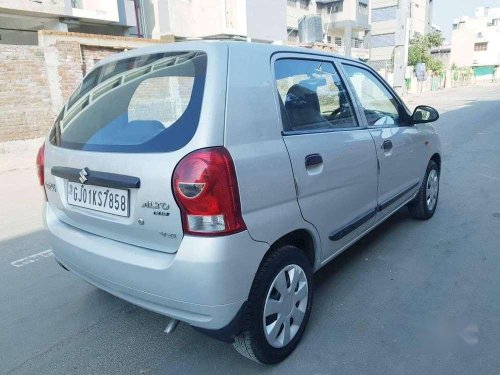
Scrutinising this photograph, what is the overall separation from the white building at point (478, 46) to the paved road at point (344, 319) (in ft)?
242

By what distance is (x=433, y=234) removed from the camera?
4.07m

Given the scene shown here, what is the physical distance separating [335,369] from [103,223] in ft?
5.02

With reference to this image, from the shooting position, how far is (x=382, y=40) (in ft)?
181

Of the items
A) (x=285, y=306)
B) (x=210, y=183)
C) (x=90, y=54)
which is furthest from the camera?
(x=90, y=54)

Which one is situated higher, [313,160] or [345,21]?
[345,21]

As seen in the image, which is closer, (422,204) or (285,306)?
(285,306)

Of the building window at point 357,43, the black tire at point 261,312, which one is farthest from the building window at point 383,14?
the black tire at point 261,312

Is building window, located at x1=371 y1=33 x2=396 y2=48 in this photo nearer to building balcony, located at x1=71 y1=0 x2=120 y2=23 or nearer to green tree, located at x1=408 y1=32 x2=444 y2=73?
green tree, located at x1=408 y1=32 x2=444 y2=73

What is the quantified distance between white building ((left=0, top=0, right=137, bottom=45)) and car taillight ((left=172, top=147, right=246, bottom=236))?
45.1ft

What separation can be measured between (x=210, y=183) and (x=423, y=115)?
9.40 ft

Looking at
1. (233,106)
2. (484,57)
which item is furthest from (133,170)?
(484,57)

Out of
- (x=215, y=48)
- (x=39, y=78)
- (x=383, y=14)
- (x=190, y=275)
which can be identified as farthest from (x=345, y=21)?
(x=190, y=275)

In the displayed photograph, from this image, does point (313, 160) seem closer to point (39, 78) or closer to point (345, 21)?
point (39, 78)

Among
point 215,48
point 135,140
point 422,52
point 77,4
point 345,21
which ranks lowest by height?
point 135,140
